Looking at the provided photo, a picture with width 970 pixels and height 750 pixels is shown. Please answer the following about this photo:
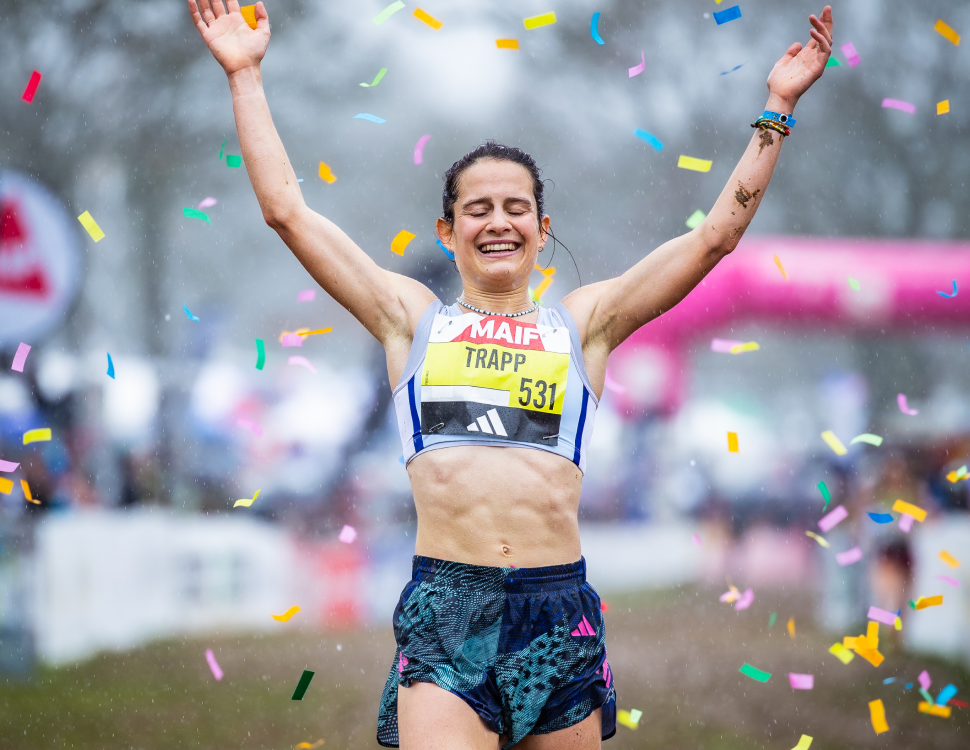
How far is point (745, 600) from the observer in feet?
23.4

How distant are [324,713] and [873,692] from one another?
3.32 metres

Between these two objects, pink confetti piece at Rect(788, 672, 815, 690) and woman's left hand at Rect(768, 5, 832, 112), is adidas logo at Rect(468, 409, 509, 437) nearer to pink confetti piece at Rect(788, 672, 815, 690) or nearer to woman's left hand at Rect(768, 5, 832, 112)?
woman's left hand at Rect(768, 5, 832, 112)

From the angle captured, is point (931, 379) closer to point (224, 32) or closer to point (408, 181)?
point (408, 181)

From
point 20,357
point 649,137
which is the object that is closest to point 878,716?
point 649,137

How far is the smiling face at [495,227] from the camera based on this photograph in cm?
234

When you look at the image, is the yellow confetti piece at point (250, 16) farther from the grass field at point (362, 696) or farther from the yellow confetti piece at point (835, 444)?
the yellow confetti piece at point (835, 444)

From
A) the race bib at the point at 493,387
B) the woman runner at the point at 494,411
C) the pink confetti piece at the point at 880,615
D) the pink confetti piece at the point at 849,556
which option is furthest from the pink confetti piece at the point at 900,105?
the race bib at the point at 493,387

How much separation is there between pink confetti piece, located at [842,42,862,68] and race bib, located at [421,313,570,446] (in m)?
5.62

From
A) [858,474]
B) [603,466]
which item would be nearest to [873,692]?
[858,474]

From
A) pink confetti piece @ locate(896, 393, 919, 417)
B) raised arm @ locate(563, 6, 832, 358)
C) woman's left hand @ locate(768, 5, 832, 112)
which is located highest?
woman's left hand @ locate(768, 5, 832, 112)

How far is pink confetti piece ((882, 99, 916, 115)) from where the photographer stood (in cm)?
701

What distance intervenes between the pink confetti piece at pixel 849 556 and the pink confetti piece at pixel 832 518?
0.67 ft

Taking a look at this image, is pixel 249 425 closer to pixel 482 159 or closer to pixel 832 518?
pixel 832 518

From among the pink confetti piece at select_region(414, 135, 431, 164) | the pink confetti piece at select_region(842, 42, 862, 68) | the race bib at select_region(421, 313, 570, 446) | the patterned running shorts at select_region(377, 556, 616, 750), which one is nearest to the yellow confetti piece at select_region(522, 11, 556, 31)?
the pink confetti piece at select_region(414, 135, 431, 164)
